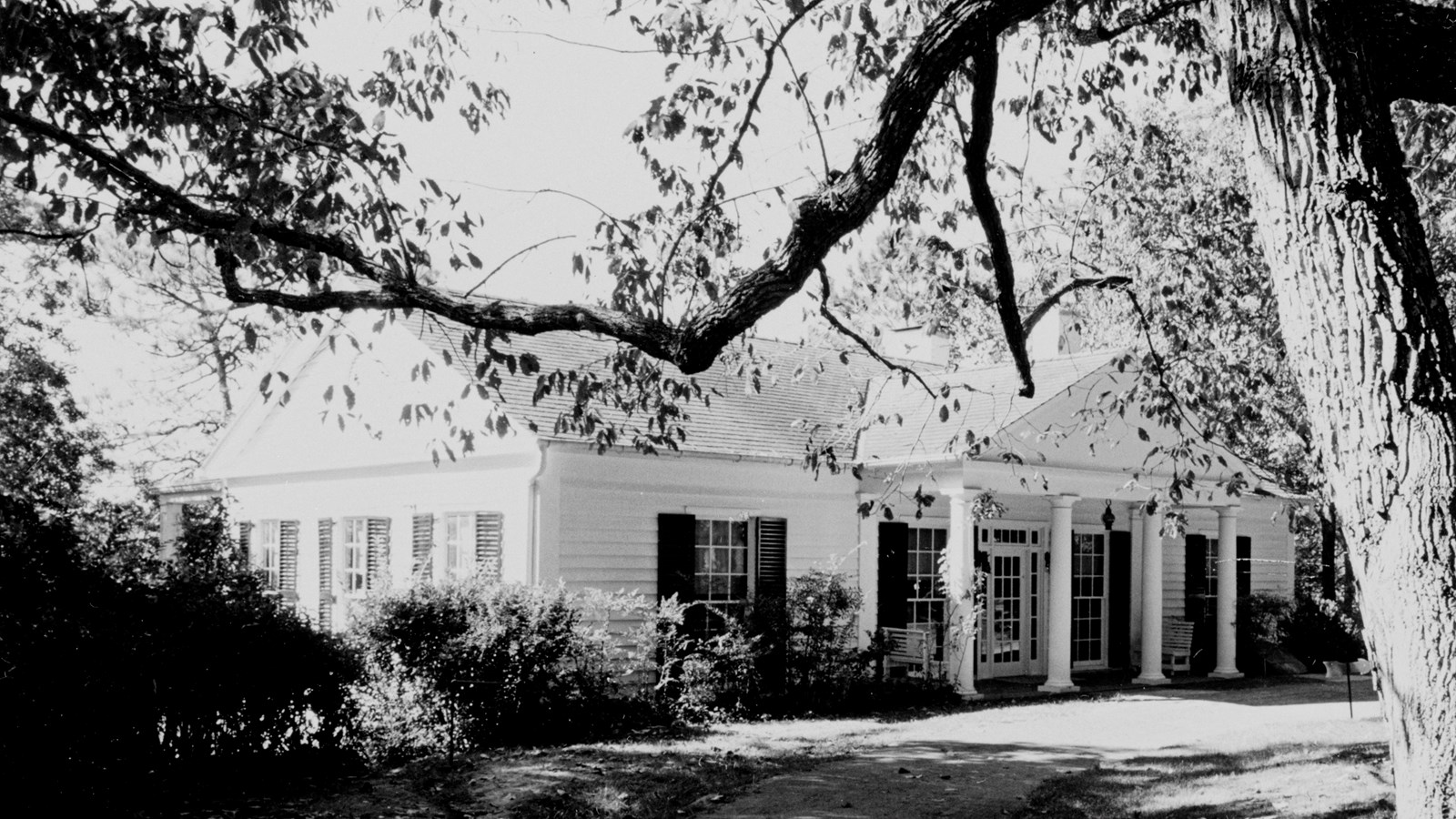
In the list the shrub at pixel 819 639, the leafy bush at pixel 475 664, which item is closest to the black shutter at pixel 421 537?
the leafy bush at pixel 475 664

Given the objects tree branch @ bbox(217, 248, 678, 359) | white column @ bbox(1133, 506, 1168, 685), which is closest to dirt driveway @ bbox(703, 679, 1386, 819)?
white column @ bbox(1133, 506, 1168, 685)

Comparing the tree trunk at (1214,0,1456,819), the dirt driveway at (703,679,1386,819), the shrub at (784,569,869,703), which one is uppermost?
the tree trunk at (1214,0,1456,819)

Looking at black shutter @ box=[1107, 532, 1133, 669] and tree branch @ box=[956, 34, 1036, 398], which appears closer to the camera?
tree branch @ box=[956, 34, 1036, 398]

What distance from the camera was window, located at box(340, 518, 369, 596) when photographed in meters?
18.5

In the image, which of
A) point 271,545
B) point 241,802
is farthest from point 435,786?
point 271,545

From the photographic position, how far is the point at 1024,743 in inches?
539

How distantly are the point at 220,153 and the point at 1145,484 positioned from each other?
14949 millimetres

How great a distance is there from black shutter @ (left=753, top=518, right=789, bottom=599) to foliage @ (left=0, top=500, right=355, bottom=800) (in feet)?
22.2

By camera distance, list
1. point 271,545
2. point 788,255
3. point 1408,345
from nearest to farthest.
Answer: point 1408,345
point 788,255
point 271,545

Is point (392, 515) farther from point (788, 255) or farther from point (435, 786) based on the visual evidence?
point (788, 255)

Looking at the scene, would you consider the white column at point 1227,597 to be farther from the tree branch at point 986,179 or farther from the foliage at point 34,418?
the foliage at point 34,418

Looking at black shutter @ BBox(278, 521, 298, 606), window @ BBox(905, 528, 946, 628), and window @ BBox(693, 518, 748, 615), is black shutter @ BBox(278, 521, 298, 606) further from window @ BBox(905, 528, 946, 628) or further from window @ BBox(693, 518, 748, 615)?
window @ BBox(905, 528, 946, 628)

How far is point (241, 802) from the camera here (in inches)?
398

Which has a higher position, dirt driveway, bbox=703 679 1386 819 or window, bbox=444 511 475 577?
window, bbox=444 511 475 577
